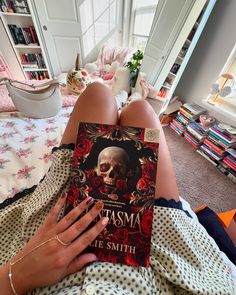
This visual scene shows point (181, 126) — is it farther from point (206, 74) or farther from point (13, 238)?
point (13, 238)

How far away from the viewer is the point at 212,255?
19.9 inches

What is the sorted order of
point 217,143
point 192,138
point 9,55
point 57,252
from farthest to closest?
1. point 9,55
2. point 192,138
3. point 217,143
4. point 57,252

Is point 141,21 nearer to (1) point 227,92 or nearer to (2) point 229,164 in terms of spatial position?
(1) point 227,92

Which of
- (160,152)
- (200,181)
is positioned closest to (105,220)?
(160,152)

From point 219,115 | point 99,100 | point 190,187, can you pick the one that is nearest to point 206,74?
point 219,115

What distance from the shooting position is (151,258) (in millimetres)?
450

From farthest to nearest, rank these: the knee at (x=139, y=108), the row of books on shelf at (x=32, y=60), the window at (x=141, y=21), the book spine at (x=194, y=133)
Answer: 1. the row of books on shelf at (x=32, y=60)
2. the window at (x=141, y=21)
3. the book spine at (x=194, y=133)
4. the knee at (x=139, y=108)

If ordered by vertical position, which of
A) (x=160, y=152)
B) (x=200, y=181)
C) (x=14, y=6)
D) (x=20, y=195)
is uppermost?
(x=14, y=6)

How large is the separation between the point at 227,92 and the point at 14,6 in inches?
99.3

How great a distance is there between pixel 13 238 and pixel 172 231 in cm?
49

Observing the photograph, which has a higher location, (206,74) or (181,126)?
(206,74)

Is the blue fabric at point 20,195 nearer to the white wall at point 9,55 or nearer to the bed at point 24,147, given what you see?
the bed at point 24,147

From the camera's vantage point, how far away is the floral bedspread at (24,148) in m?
0.68

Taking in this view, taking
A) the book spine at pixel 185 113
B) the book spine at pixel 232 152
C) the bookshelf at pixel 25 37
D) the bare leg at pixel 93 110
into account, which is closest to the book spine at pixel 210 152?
the book spine at pixel 232 152
